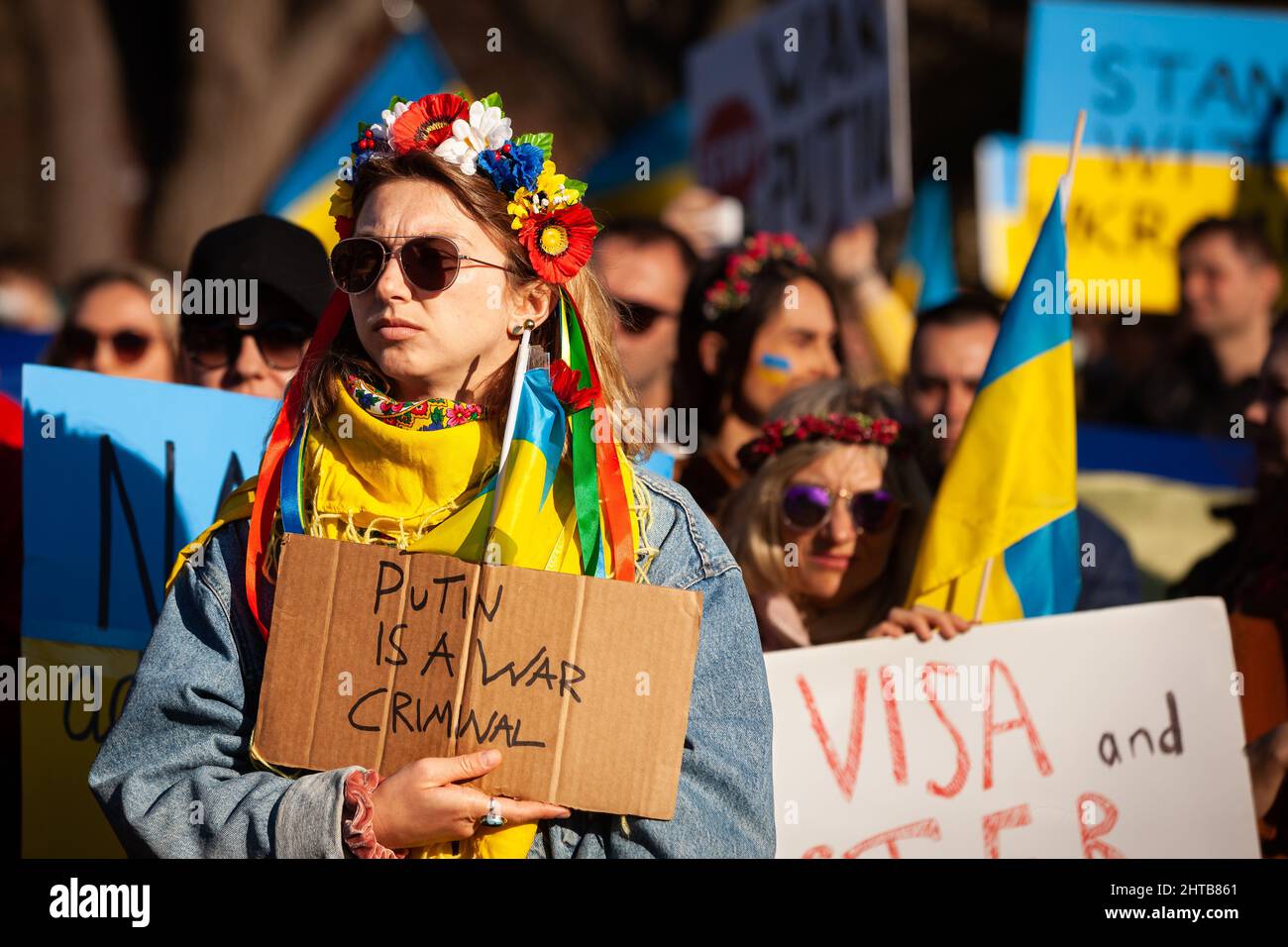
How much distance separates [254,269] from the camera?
3.99 metres

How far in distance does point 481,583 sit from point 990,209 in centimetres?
606

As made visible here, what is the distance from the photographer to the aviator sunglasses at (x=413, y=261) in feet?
8.71

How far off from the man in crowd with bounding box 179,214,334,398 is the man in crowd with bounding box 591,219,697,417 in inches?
55.2

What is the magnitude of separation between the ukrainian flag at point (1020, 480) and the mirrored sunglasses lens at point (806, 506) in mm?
250

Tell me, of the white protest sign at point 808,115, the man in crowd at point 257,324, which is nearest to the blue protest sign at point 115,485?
the man in crowd at point 257,324

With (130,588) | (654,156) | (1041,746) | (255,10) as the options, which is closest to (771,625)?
(1041,746)

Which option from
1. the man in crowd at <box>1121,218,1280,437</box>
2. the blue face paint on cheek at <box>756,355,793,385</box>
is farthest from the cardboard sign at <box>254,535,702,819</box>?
the man in crowd at <box>1121,218,1280,437</box>

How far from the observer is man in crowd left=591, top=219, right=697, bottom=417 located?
5.28 meters

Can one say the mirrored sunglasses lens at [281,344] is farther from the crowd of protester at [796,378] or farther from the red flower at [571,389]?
the red flower at [571,389]

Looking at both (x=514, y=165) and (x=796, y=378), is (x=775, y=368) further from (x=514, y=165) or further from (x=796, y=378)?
(x=514, y=165)

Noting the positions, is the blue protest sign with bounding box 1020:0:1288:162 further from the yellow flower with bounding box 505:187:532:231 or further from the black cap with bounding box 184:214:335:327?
the yellow flower with bounding box 505:187:532:231

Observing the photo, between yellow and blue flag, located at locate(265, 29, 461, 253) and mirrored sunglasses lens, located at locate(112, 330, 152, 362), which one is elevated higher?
yellow and blue flag, located at locate(265, 29, 461, 253)

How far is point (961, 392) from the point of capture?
4711mm

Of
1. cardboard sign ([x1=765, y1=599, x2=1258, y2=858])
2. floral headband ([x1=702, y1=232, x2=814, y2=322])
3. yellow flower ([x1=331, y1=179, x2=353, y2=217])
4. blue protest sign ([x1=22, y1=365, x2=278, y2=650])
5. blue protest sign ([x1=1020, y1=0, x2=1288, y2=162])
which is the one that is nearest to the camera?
yellow flower ([x1=331, y1=179, x2=353, y2=217])
